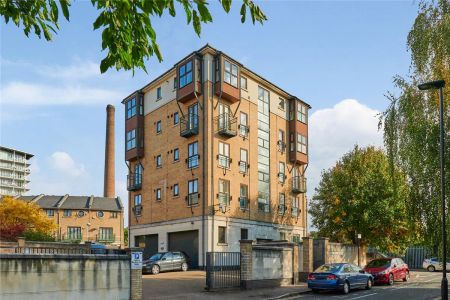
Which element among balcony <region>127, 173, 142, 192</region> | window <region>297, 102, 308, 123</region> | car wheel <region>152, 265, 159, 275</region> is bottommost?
car wheel <region>152, 265, 159, 275</region>

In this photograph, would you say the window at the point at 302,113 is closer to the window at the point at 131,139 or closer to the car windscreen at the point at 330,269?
the window at the point at 131,139

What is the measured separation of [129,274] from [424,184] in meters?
10.2

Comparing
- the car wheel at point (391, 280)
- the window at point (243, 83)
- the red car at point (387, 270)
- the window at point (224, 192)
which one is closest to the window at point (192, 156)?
the window at point (224, 192)

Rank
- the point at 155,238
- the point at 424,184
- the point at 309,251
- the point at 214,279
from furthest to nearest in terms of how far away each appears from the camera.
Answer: the point at 155,238
the point at 309,251
the point at 214,279
the point at 424,184

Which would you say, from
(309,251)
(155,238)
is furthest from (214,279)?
(155,238)

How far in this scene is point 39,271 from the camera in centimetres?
1459

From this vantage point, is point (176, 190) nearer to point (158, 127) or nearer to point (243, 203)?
point (243, 203)

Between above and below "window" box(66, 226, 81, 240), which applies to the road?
above

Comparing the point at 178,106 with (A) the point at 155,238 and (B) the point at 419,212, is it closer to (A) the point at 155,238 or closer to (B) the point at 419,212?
(A) the point at 155,238

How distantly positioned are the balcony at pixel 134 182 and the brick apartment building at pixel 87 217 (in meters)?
42.7

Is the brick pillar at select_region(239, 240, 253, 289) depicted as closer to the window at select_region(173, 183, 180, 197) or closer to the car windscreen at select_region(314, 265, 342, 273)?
the car windscreen at select_region(314, 265, 342, 273)

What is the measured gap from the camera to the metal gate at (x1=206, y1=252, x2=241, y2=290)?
22625mm

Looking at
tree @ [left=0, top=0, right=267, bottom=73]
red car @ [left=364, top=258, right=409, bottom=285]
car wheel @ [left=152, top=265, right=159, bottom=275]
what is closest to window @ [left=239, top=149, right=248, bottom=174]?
car wheel @ [left=152, top=265, right=159, bottom=275]

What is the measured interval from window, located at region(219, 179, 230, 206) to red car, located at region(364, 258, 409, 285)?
1081 centimetres
